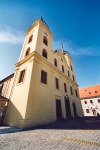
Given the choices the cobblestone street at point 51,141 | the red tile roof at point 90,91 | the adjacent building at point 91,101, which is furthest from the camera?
the red tile roof at point 90,91

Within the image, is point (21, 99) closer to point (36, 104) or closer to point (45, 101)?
point (36, 104)

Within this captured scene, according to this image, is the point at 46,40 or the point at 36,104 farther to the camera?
the point at 46,40

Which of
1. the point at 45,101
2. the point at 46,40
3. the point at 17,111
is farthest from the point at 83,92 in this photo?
the point at 17,111

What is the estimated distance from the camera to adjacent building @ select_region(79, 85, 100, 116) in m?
32.6

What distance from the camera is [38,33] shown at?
14.2 metres

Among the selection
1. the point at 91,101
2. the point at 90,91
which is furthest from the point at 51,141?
the point at 90,91

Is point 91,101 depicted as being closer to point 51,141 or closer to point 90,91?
point 90,91

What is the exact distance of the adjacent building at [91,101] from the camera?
107 ft

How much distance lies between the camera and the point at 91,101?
34312mm

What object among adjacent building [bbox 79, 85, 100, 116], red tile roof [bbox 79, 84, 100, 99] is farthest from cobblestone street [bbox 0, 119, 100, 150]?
red tile roof [bbox 79, 84, 100, 99]

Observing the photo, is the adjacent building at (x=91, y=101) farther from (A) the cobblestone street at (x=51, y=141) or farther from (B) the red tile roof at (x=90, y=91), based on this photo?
(A) the cobblestone street at (x=51, y=141)

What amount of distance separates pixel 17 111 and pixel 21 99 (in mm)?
1138

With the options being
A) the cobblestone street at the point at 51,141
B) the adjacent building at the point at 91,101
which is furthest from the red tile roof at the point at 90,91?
the cobblestone street at the point at 51,141

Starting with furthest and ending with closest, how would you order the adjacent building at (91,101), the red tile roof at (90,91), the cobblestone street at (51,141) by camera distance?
the red tile roof at (90,91)
the adjacent building at (91,101)
the cobblestone street at (51,141)
